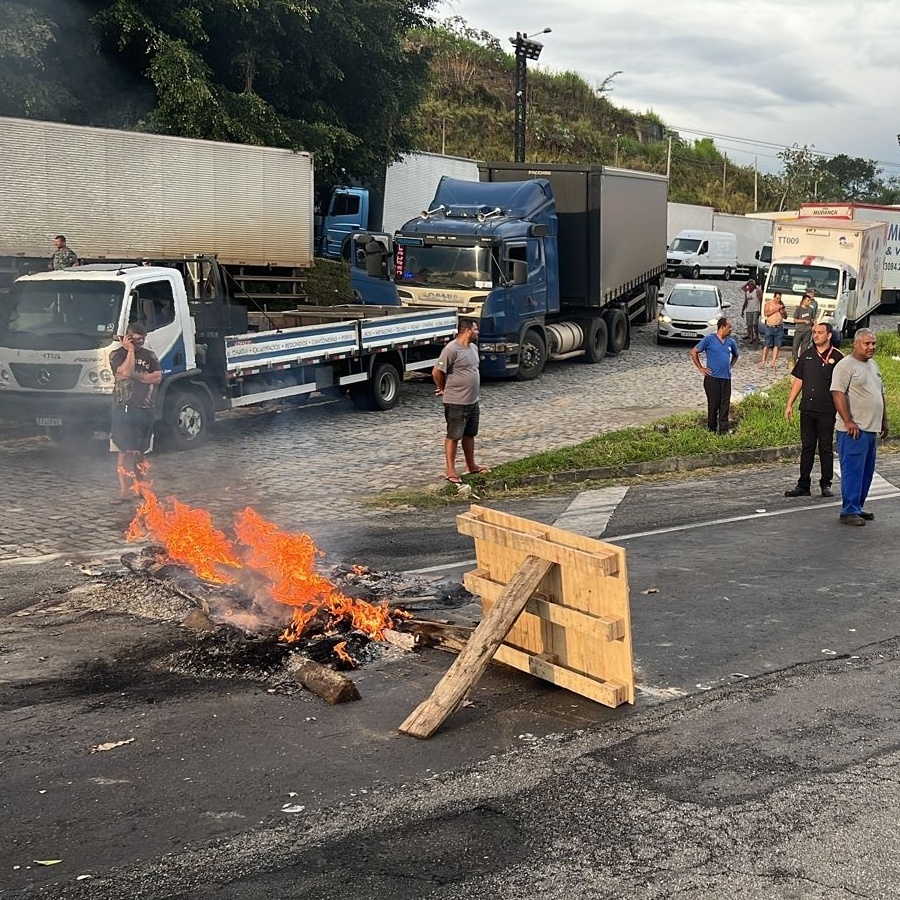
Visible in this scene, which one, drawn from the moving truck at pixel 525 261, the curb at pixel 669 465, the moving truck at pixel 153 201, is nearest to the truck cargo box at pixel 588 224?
the moving truck at pixel 525 261

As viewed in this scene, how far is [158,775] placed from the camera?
557 cm

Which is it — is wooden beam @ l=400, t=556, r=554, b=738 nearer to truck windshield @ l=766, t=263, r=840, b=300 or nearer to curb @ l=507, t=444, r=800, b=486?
curb @ l=507, t=444, r=800, b=486

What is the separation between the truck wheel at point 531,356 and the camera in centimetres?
2266

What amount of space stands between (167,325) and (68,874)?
10400 millimetres

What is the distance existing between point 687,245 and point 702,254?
78cm

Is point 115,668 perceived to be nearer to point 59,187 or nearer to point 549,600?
point 549,600

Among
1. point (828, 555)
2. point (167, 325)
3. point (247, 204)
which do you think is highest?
point (247, 204)

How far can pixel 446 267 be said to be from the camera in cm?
2167

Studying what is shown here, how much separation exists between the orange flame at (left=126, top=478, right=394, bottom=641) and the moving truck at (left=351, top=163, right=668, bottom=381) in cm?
1192

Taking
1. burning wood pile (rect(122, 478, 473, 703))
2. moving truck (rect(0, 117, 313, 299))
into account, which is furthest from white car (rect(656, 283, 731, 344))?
burning wood pile (rect(122, 478, 473, 703))

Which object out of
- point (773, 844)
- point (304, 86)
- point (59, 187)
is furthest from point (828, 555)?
point (304, 86)

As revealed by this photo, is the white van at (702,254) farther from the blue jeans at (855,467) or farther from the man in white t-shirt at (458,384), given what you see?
the blue jeans at (855,467)

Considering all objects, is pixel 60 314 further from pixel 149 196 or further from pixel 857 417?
pixel 857 417

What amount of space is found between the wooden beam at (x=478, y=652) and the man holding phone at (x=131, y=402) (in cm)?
635
